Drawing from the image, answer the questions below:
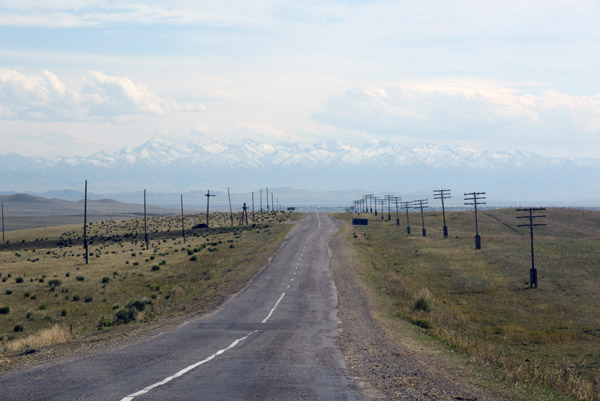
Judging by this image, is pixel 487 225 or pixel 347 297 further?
pixel 487 225

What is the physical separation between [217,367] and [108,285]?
38.8 m

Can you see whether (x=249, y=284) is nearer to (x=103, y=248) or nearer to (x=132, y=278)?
(x=132, y=278)

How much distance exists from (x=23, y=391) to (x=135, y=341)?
8670mm

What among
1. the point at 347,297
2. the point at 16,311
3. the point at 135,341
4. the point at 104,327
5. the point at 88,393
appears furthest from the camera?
the point at 16,311

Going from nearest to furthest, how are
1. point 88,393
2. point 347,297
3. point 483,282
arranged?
point 88,393
point 347,297
point 483,282

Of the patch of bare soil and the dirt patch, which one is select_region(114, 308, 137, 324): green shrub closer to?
the dirt patch

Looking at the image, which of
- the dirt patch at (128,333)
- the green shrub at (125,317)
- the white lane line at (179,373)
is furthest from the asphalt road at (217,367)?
the green shrub at (125,317)

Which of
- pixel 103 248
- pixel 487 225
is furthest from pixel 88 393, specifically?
pixel 487 225

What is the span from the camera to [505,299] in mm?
44688

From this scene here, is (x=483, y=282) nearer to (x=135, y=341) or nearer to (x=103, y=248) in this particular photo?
(x=135, y=341)

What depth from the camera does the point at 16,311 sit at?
4031cm

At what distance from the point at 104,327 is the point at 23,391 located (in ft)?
57.0

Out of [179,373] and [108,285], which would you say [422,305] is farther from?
[108,285]

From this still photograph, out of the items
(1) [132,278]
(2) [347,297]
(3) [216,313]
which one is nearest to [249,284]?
(2) [347,297]
